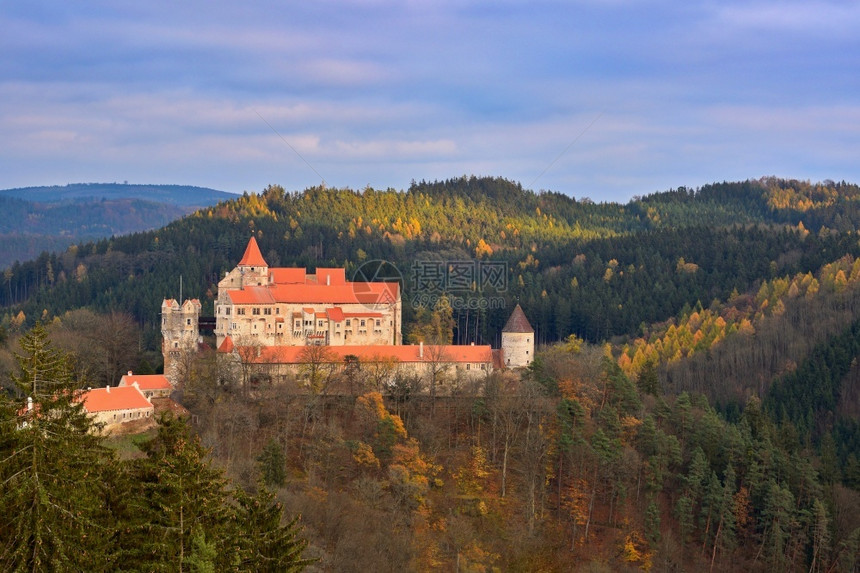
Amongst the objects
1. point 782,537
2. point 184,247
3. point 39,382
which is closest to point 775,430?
point 782,537

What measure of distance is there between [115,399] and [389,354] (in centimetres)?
1702

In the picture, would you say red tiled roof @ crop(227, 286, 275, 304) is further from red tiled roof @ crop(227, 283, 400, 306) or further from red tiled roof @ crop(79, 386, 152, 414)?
red tiled roof @ crop(79, 386, 152, 414)

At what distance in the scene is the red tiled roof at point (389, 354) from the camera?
6359cm

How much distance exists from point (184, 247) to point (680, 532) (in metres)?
84.8

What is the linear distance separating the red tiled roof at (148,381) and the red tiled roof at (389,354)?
563 cm

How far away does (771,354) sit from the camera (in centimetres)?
10100

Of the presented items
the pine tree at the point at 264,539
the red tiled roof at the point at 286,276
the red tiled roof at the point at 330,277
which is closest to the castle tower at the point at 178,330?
the red tiled roof at the point at 286,276

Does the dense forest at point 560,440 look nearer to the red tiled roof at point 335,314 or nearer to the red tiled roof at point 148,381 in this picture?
the red tiled roof at point 148,381

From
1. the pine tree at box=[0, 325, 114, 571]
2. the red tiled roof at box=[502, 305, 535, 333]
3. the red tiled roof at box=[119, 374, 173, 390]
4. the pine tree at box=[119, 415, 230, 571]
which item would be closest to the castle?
the red tiled roof at box=[502, 305, 535, 333]

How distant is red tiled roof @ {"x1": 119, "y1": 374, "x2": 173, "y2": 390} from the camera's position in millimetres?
59562

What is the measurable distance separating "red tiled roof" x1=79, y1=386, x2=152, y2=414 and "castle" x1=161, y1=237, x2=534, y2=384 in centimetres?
545

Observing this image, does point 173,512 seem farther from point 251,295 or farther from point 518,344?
point 251,295

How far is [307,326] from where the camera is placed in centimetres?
6988

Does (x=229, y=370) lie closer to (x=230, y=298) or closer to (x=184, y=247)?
(x=230, y=298)
